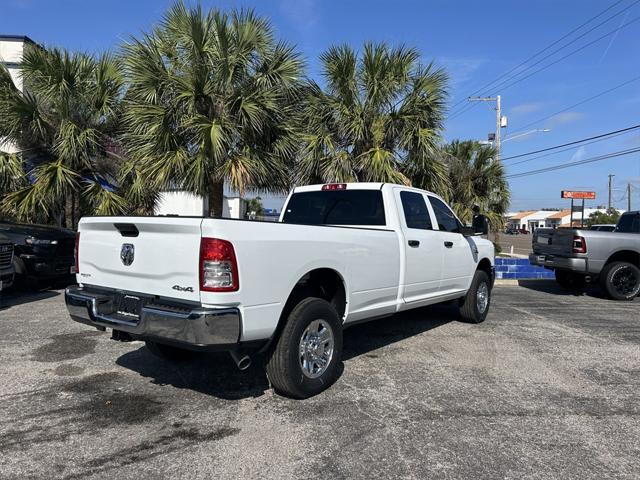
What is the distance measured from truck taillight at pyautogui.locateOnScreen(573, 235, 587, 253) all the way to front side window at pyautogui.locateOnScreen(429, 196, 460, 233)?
14.8 ft

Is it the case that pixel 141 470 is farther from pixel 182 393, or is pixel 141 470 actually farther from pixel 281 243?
pixel 281 243

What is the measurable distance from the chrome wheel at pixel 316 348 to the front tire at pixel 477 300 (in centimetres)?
352

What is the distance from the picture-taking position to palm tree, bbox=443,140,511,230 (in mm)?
17719

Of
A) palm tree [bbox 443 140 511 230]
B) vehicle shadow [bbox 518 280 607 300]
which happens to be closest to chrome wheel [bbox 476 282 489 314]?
vehicle shadow [bbox 518 280 607 300]

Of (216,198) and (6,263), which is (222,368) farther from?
(216,198)

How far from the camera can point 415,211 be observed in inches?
242

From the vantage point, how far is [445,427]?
151 inches

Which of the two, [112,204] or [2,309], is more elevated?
[112,204]

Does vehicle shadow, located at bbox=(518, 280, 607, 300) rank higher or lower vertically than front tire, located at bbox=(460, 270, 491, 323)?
lower

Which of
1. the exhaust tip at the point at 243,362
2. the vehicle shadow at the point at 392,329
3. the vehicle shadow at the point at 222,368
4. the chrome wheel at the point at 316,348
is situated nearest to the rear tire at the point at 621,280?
the vehicle shadow at the point at 392,329

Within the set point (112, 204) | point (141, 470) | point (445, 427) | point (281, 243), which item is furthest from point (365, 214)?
point (112, 204)

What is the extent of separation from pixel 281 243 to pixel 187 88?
7.88 m

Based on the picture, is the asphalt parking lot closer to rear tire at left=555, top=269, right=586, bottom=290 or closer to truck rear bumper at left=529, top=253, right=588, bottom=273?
truck rear bumper at left=529, top=253, right=588, bottom=273

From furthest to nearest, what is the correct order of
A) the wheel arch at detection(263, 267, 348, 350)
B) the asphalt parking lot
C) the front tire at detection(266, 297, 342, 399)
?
1. the wheel arch at detection(263, 267, 348, 350)
2. the front tire at detection(266, 297, 342, 399)
3. the asphalt parking lot
